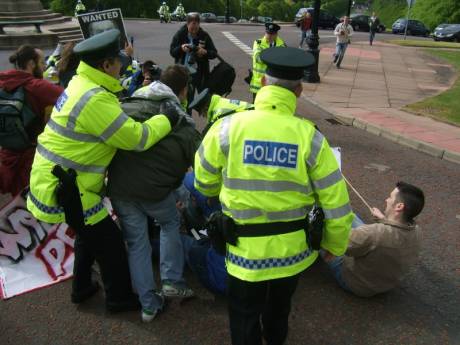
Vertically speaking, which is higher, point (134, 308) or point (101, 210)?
point (101, 210)

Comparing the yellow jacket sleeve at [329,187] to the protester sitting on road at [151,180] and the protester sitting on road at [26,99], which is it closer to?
the protester sitting on road at [151,180]

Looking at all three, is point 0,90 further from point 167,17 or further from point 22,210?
point 167,17

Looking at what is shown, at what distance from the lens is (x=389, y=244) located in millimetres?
3439

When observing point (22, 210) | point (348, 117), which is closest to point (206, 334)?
point (22, 210)

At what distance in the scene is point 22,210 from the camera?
4039 millimetres

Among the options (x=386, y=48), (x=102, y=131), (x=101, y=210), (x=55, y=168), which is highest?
(x=102, y=131)

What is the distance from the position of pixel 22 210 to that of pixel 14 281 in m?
0.63

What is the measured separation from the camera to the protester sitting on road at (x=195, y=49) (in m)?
6.89

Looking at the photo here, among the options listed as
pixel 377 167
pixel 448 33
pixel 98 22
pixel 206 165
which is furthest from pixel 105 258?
pixel 448 33

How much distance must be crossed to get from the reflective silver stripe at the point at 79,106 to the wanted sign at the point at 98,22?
379cm

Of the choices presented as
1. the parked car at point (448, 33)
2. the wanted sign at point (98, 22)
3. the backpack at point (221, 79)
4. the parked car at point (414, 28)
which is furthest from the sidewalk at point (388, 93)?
the parked car at point (414, 28)

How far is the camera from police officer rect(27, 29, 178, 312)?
9.05 feet

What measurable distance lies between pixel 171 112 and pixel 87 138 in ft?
1.88

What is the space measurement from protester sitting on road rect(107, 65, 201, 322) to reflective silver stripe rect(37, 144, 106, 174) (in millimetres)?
140
